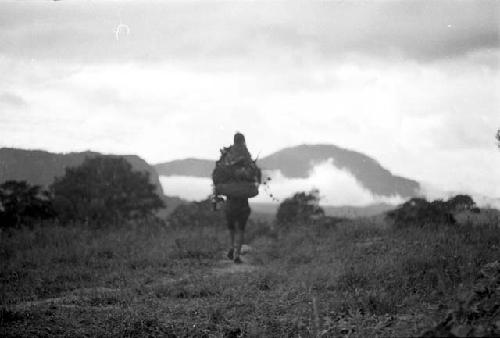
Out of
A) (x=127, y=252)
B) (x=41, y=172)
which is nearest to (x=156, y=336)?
(x=127, y=252)

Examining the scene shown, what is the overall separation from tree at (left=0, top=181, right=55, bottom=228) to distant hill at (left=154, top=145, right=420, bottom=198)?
295ft

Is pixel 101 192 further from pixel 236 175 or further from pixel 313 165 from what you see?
pixel 313 165

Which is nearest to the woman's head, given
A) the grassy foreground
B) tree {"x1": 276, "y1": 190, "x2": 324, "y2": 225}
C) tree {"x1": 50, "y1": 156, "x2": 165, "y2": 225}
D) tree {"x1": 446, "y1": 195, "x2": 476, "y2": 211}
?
the grassy foreground

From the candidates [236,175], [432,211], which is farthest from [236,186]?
[432,211]

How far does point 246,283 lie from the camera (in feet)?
21.5

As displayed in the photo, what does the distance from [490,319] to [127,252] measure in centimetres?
780

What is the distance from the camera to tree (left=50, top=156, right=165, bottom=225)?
29469 millimetres

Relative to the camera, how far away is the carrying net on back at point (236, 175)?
951 centimetres

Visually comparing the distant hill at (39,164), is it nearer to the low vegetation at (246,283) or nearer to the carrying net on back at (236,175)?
the carrying net on back at (236,175)

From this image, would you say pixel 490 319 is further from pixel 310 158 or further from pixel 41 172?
pixel 310 158

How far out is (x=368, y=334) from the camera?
387 cm

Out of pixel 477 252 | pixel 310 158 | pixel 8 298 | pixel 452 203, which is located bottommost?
pixel 8 298

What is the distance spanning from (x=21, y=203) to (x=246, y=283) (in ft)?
62.2

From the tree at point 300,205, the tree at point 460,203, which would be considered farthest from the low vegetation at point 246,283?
the tree at point 300,205
